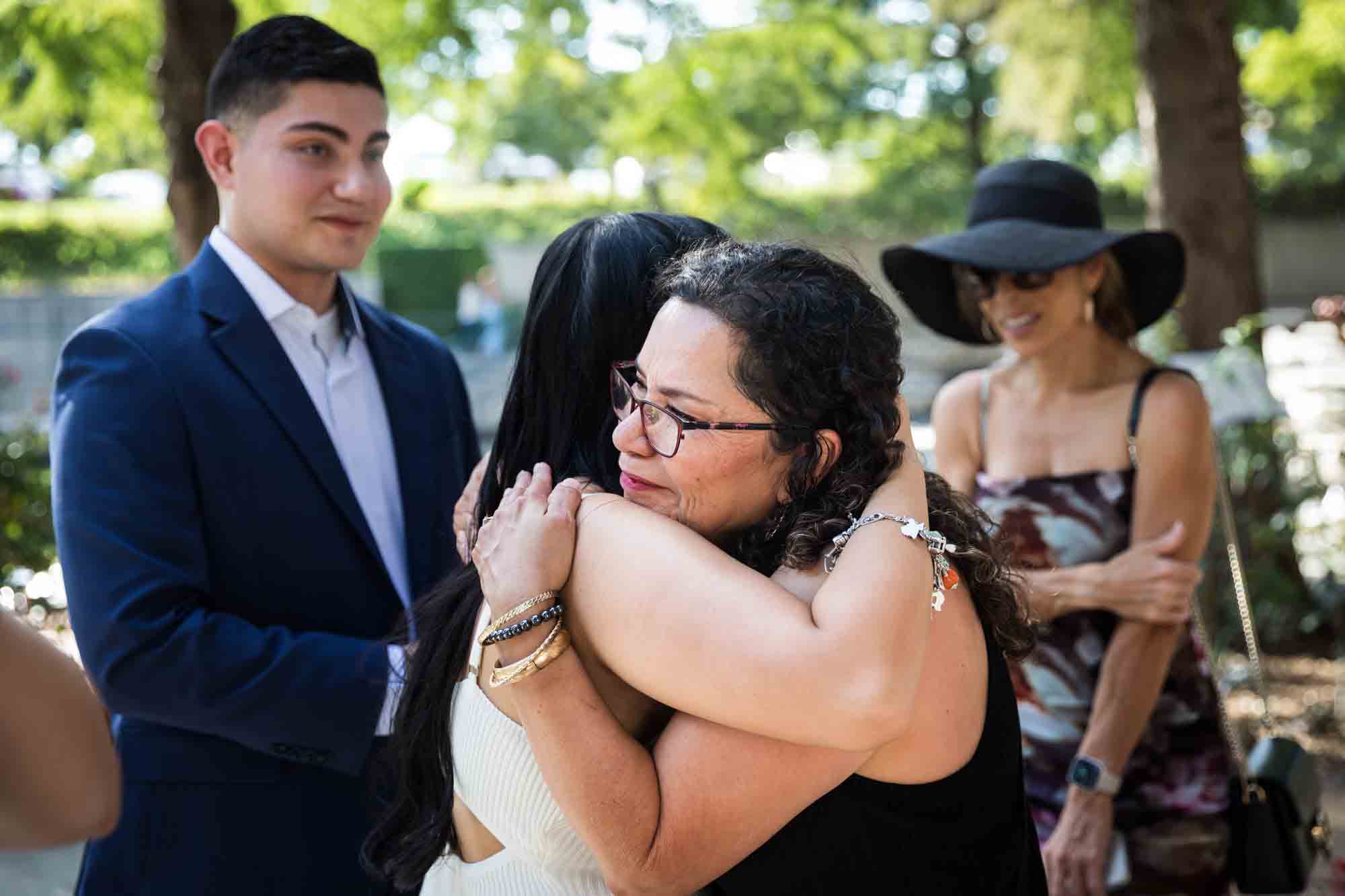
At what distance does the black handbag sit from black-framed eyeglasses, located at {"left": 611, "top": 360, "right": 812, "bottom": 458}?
175 centimetres

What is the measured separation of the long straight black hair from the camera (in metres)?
1.89

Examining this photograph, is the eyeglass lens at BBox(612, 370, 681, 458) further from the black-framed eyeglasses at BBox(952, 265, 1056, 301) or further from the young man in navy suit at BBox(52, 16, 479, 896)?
the black-framed eyeglasses at BBox(952, 265, 1056, 301)

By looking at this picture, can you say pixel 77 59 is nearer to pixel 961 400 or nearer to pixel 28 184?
pixel 961 400

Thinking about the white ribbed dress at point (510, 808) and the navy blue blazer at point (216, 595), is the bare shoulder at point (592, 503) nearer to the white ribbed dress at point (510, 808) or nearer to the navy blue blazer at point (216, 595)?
the white ribbed dress at point (510, 808)

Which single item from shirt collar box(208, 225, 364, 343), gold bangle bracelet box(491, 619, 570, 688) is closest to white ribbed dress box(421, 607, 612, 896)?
gold bangle bracelet box(491, 619, 570, 688)

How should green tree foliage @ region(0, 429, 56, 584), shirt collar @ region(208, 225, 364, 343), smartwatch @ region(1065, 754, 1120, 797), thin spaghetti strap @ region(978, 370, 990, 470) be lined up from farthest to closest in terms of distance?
green tree foliage @ region(0, 429, 56, 584) → thin spaghetti strap @ region(978, 370, 990, 470) → smartwatch @ region(1065, 754, 1120, 797) → shirt collar @ region(208, 225, 364, 343)

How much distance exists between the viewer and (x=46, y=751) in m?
1.18

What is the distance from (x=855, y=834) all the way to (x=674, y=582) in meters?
0.38

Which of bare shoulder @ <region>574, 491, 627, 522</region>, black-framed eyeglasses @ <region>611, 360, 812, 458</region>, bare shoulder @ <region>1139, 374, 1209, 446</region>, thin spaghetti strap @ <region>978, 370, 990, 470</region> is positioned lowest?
thin spaghetti strap @ <region>978, 370, 990, 470</region>

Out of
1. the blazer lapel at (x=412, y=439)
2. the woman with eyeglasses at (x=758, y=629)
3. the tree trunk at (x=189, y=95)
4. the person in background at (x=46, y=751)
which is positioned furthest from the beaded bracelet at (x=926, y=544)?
the tree trunk at (x=189, y=95)

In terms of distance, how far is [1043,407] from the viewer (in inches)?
124

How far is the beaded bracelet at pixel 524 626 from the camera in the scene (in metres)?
1.63

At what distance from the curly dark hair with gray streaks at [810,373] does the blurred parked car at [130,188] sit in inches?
1225

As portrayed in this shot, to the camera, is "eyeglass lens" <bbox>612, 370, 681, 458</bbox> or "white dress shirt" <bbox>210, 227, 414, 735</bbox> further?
"white dress shirt" <bbox>210, 227, 414, 735</bbox>
